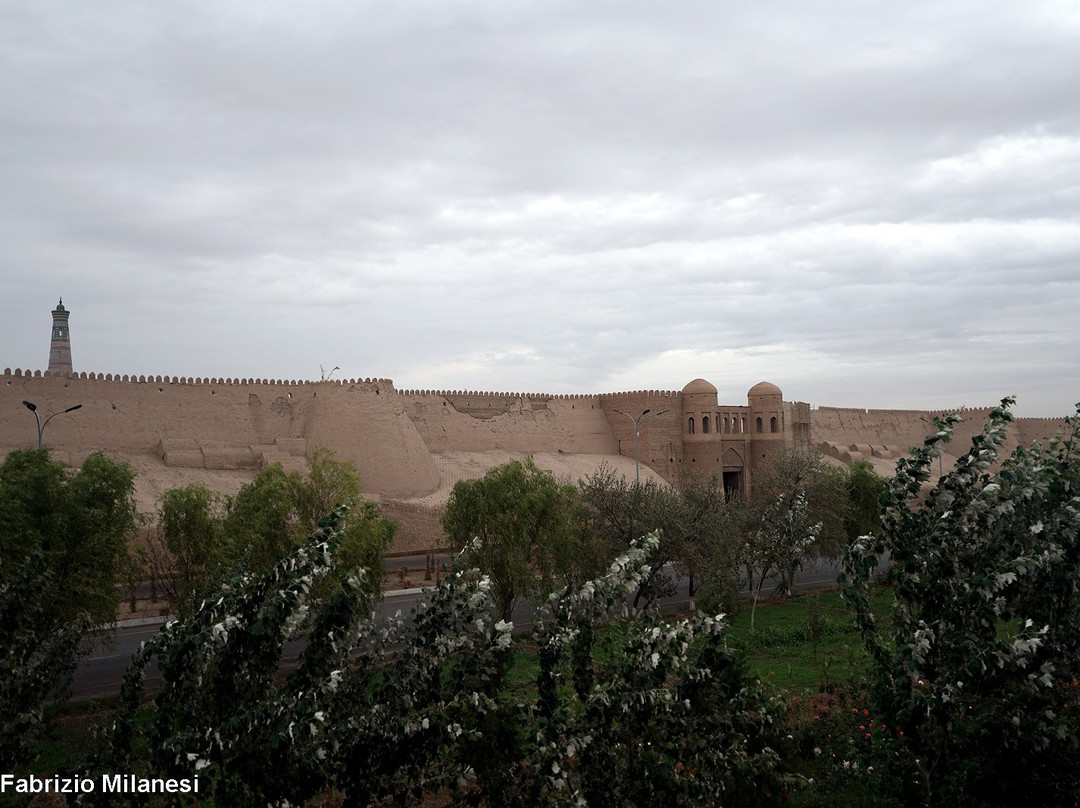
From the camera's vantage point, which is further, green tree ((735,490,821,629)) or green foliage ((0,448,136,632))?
green tree ((735,490,821,629))

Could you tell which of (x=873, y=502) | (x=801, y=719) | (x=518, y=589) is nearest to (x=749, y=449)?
(x=873, y=502)

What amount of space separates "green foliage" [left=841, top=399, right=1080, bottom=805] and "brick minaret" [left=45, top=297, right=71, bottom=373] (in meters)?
62.3

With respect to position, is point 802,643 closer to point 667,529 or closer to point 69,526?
point 667,529

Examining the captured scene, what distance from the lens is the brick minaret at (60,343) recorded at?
58.6 metres

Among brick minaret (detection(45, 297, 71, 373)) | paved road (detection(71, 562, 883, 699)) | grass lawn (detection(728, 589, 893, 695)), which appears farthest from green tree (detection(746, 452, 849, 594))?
brick minaret (detection(45, 297, 71, 373))

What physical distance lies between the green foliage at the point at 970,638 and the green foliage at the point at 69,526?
11591 millimetres

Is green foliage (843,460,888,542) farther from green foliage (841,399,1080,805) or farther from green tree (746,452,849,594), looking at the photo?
green foliage (841,399,1080,805)

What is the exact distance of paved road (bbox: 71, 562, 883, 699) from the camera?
50.0 ft

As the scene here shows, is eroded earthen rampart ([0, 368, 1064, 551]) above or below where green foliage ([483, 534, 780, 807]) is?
above

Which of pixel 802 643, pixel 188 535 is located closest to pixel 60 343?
pixel 188 535

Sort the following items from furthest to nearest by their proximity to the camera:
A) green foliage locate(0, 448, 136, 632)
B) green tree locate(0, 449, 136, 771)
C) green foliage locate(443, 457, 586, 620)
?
1. green foliage locate(443, 457, 586, 620)
2. green foliage locate(0, 448, 136, 632)
3. green tree locate(0, 449, 136, 771)

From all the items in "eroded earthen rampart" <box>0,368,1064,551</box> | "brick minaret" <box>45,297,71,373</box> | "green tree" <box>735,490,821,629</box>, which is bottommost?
"green tree" <box>735,490,821,629</box>

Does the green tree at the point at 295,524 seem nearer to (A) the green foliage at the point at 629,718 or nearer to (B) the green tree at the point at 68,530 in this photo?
(B) the green tree at the point at 68,530

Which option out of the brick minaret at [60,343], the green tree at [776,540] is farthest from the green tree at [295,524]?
the brick minaret at [60,343]
